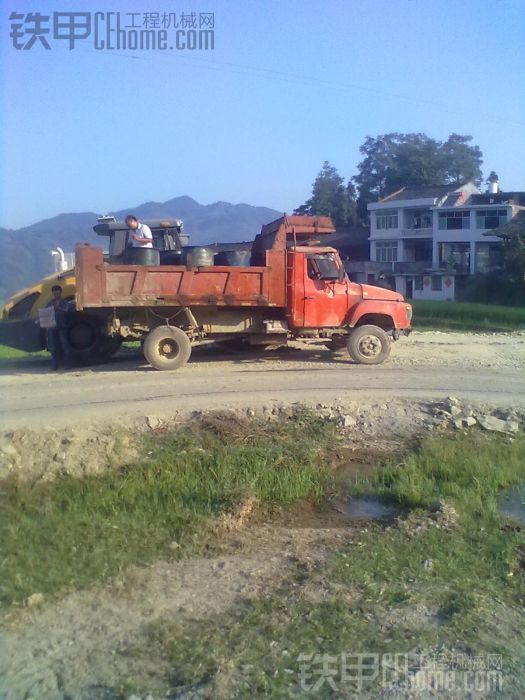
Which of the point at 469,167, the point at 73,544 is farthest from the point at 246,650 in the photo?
the point at 469,167

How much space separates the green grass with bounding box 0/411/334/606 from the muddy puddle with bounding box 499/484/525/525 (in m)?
1.90

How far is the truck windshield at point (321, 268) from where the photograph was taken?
14414 mm

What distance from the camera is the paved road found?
34.8ft

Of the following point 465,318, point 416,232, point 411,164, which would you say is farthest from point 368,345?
point 411,164

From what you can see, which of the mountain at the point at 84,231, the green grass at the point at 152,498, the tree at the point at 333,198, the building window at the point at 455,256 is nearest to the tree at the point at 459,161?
the tree at the point at 333,198

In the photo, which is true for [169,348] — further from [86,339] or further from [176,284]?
[86,339]

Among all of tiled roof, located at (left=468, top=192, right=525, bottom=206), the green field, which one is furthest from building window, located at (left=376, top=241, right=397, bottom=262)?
the green field

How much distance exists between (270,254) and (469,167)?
82.7 m

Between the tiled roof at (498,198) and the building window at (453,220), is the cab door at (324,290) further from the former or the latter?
the tiled roof at (498,198)

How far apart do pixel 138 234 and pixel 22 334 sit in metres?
3.24

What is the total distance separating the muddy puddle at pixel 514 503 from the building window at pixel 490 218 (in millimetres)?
54295

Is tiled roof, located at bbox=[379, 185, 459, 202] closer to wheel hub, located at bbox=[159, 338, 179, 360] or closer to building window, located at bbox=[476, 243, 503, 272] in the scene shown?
building window, located at bbox=[476, 243, 503, 272]

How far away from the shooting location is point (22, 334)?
1548 centimetres

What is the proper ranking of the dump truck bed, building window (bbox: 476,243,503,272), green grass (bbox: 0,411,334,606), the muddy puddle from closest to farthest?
green grass (bbox: 0,411,334,606)
the muddy puddle
the dump truck bed
building window (bbox: 476,243,503,272)
